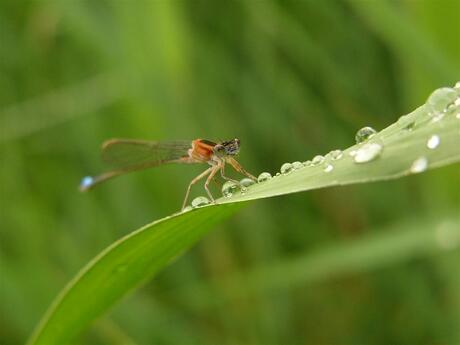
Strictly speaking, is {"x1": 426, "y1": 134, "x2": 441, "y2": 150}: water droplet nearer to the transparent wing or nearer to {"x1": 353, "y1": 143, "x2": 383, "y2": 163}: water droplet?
{"x1": 353, "y1": 143, "x2": 383, "y2": 163}: water droplet

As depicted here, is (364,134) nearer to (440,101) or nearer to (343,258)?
(440,101)

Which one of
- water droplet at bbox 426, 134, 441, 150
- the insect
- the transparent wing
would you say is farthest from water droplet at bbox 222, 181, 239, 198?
the transparent wing

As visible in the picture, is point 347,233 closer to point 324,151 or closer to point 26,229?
point 324,151

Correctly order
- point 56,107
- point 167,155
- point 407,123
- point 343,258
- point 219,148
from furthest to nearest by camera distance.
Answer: point 56,107
point 343,258
point 167,155
point 219,148
point 407,123

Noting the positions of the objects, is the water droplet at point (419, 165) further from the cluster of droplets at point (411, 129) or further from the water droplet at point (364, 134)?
the water droplet at point (364, 134)

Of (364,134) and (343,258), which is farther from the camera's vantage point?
(343,258)

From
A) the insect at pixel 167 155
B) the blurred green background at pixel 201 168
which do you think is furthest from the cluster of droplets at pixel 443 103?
the blurred green background at pixel 201 168

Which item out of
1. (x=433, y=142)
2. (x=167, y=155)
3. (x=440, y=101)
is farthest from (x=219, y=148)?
(x=433, y=142)
